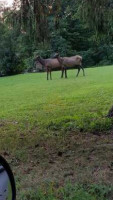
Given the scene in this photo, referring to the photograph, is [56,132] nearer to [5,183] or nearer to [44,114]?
[44,114]

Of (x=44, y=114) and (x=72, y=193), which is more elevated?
(x=72, y=193)

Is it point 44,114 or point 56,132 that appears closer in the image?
point 56,132

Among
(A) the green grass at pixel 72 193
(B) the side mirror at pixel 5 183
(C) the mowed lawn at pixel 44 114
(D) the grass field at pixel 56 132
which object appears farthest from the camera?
(C) the mowed lawn at pixel 44 114

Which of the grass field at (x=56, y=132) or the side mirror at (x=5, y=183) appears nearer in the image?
the side mirror at (x=5, y=183)

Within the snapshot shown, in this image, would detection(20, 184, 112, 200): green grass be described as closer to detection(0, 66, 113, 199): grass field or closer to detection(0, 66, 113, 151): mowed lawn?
detection(0, 66, 113, 199): grass field

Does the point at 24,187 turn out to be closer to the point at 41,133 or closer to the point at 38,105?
the point at 41,133

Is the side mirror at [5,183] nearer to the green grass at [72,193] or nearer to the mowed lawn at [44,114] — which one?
the green grass at [72,193]

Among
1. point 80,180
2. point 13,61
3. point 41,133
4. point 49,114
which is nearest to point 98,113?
point 49,114

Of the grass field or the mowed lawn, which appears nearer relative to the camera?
the grass field

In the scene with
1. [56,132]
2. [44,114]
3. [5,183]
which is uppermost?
[5,183]

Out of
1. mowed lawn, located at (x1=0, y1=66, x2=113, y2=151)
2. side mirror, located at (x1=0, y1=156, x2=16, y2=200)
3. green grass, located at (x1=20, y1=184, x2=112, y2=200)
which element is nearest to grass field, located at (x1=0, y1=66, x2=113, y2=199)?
mowed lawn, located at (x1=0, y1=66, x2=113, y2=151)

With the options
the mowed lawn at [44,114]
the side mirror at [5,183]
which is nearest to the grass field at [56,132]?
the mowed lawn at [44,114]

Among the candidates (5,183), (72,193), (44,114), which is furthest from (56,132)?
(5,183)

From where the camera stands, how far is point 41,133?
5.01m
